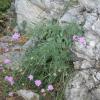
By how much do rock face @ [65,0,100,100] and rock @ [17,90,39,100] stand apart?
0.42 m

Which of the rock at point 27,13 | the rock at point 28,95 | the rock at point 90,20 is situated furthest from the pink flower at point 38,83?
the rock at point 27,13

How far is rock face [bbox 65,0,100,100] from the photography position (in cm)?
468

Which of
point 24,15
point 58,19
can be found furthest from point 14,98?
point 24,15

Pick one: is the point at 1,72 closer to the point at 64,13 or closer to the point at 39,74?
the point at 39,74

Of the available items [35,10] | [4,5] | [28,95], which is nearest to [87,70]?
[28,95]

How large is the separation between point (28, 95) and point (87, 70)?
866mm

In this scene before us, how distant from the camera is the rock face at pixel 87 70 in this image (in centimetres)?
468

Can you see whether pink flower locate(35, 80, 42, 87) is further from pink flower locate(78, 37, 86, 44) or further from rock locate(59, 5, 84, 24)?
rock locate(59, 5, 84, 24)

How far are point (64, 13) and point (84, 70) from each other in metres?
1.39

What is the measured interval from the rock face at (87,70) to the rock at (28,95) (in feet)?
1.38

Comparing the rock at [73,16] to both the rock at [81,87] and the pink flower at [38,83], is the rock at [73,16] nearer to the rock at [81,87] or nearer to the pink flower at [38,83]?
the rock at [81,87]

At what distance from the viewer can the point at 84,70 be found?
15.6 feet

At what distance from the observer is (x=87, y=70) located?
474 cm

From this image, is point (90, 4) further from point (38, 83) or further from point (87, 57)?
point (38, 83)
